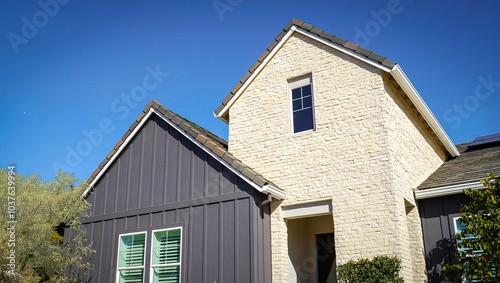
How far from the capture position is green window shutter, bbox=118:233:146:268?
1166cm

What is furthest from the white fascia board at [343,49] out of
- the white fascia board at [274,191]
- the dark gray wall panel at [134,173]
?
the dark gray wall panel at [134,173]

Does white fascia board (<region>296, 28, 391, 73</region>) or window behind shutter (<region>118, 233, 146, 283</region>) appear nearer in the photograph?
white fascia board (<region>296, 28, 391, 73</region>)

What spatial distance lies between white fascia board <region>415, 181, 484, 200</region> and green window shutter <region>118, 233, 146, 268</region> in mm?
7493

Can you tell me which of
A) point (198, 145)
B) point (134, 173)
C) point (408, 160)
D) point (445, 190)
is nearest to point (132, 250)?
point (134, 173)

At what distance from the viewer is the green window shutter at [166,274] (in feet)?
35.7

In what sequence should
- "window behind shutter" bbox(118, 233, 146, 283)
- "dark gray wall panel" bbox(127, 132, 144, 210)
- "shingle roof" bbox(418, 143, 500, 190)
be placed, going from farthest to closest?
1. "dark gray wall panel" bbox(127, 132, 144, 210)
2. "window behind shutter" bbox(118, 233, 146, 283)
3. "shingle roof" bbox(418, 143, 500, 190)

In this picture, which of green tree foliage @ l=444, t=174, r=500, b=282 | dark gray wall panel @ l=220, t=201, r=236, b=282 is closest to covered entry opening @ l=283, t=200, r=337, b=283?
dark gray wall panel @ l=220, t=201, r=236, b=282

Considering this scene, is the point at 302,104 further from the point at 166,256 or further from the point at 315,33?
the point at 166,256

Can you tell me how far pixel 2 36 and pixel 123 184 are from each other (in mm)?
5226

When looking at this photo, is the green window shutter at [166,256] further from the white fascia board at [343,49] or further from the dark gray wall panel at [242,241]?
the white fascia board at [343,49]

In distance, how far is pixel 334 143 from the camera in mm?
10805

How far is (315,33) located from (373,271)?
260 inches

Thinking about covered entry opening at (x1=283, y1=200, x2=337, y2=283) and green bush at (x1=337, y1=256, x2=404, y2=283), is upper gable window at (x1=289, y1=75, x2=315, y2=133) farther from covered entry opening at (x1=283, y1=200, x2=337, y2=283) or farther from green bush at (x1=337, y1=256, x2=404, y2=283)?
green bush at (x1=337, y1=256, x2=404, y2=283)

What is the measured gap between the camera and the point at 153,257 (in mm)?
11312
